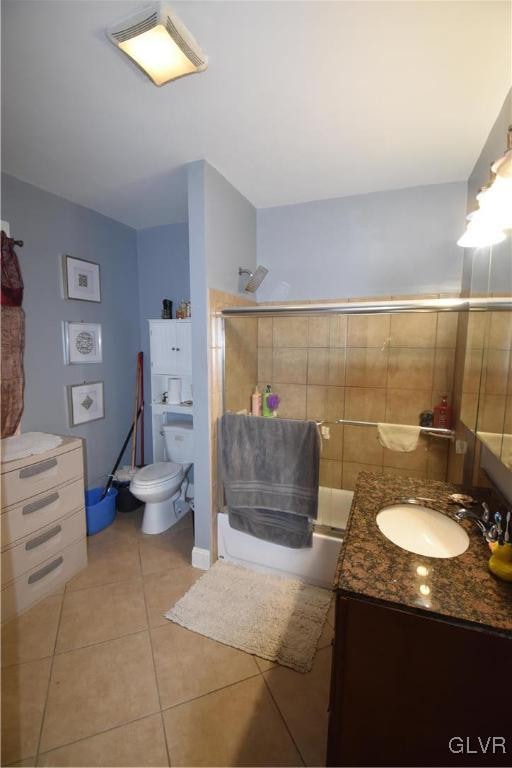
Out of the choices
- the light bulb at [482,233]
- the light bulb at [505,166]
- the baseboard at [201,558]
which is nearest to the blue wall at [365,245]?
the light bulb at [482,233]

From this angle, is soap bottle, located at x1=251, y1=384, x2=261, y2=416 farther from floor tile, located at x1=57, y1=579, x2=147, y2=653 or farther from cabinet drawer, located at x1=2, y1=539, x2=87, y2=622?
cabinet drawer, located at x1=2, y1=539, x2=87, y2=622

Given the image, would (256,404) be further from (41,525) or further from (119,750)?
(119,750)

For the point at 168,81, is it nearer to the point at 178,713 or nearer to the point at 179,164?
the point at 179,164

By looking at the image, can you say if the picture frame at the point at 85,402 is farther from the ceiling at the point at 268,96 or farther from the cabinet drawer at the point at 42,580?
the ceiling at the point at 268,96

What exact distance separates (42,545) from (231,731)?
1.30 metres

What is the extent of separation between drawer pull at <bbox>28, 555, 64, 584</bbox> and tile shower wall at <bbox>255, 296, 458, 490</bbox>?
1721 mm

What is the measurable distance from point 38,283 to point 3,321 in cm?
38

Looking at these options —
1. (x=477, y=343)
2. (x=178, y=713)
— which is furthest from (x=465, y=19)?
(x=178, y=713)

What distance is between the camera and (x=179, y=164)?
184 centimetres

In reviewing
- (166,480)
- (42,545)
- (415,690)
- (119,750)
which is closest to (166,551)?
(166,480)

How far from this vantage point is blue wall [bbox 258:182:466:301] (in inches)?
80.5

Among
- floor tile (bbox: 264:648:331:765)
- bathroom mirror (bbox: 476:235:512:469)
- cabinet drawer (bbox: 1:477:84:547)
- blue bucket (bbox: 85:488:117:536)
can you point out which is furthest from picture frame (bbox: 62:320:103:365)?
bathroom mirror (bbox: 476:235:512:469)

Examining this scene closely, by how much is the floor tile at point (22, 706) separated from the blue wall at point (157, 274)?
174cm

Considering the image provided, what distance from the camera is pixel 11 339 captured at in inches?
76.2
